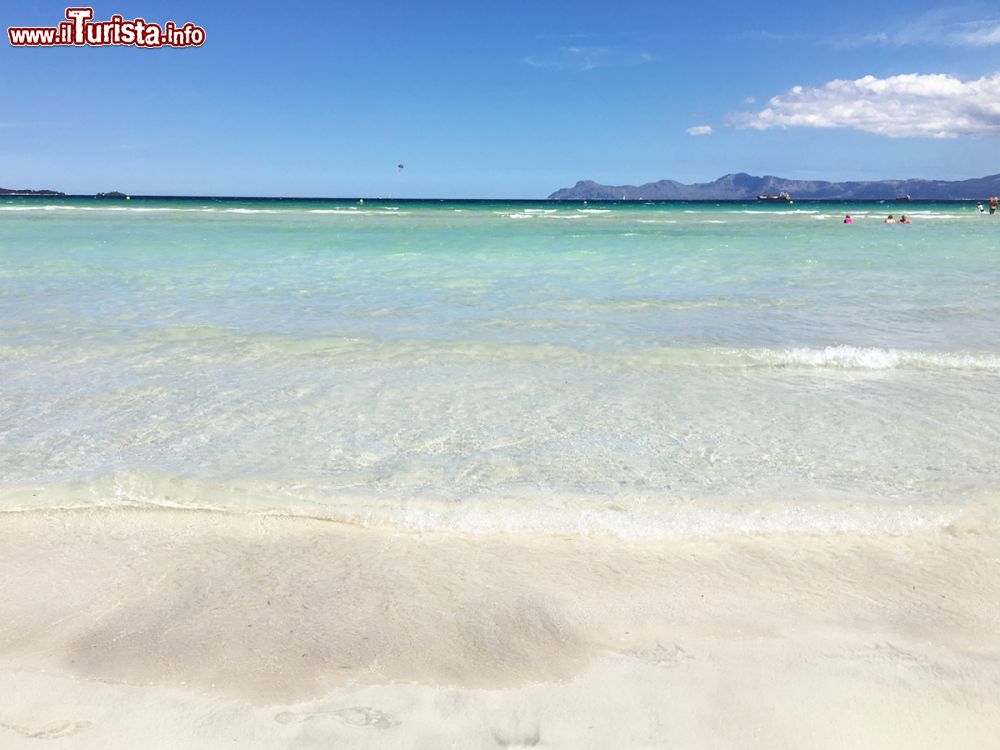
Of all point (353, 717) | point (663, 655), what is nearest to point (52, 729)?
point (353, 717)

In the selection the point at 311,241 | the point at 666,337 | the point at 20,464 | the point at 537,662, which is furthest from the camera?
the point at 311,241

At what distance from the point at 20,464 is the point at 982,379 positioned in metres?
8.76

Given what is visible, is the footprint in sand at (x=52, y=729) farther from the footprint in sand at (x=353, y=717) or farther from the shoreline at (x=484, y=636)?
the footprint in sand at (x=353, y=717)

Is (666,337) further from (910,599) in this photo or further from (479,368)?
(910,599)

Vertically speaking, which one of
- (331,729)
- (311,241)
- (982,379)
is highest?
(311,241)

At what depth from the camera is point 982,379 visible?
719cm

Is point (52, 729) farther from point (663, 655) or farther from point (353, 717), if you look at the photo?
point (663, 655)

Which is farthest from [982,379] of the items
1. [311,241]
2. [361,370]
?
[311,241]

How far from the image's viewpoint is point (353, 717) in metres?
2.54

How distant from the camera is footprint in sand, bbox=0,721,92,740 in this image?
243cm

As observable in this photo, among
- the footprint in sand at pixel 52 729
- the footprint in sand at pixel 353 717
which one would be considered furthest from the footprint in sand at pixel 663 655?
the footprint in sand at pixel 52 729

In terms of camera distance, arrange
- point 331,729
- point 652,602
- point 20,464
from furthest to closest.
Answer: point 20,464, point 652,602, point 331,729

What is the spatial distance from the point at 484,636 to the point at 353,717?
27.3 inches

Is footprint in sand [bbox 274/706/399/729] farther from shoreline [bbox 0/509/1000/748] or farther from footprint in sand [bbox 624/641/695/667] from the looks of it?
footprint in sand [bbox 624/641/695/667]
